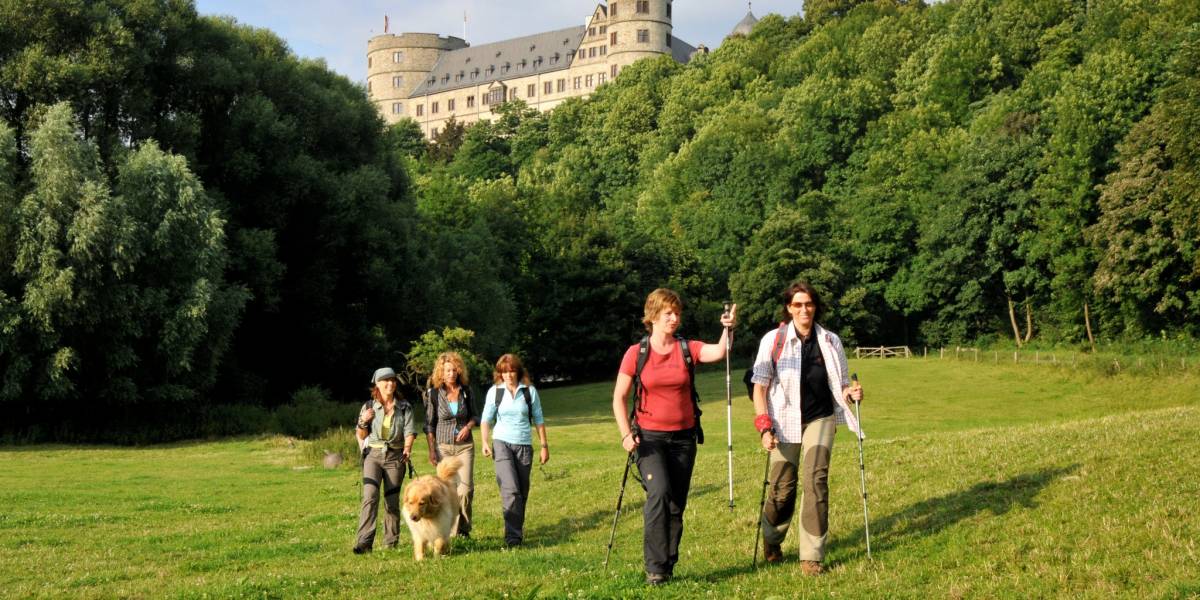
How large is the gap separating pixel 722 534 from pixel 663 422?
3.70 metres

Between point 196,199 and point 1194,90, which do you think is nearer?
point 196,199

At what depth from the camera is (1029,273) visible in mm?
78312

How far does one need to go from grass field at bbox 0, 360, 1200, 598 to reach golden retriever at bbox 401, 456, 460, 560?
0.29m

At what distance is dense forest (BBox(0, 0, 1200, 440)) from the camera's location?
40.9 m

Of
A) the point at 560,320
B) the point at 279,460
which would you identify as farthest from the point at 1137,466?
the point at 560,320

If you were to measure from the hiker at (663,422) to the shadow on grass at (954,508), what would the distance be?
2.24 meters

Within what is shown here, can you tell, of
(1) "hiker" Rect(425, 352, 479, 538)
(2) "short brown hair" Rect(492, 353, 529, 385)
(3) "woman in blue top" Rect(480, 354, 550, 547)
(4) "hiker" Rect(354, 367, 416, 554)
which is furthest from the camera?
(1) "hiker" Rect(425, 352, 479, 538)

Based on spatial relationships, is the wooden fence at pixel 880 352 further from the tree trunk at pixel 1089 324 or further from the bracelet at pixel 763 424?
the bracelet at pixel 763 424

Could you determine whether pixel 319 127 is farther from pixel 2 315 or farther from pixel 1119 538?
pixel 1119 538

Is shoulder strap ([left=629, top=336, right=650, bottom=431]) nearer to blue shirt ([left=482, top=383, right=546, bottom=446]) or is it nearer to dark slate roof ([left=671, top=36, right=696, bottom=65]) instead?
blue shirt ([left=482, top=383, right=546, bottom=446])

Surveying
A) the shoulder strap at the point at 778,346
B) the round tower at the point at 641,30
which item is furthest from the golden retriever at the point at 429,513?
the round tower at the point at 641,30

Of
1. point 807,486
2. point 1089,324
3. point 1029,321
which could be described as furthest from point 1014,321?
point 807,486

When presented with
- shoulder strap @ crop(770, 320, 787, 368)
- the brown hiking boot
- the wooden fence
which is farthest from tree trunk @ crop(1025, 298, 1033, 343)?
shoulder strap @ crop(770, 320, 787, 368)

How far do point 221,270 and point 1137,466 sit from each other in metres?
34.4
